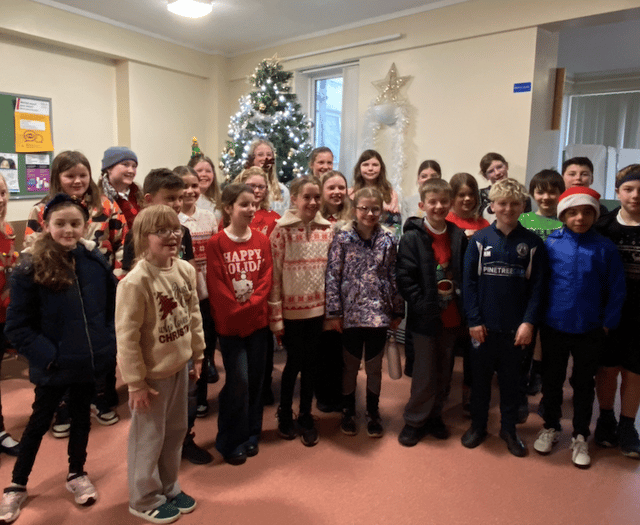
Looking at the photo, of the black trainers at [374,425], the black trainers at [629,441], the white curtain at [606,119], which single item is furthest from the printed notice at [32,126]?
the white curtain at [606,119]

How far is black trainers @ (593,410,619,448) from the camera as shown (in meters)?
2.51

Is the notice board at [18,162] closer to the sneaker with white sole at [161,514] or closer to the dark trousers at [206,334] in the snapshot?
the dark trousers at [206,334]

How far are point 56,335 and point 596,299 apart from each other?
2400 millimetres

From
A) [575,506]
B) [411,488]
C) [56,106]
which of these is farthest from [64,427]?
[56,106]

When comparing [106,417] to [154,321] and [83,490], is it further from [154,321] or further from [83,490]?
[154,321]

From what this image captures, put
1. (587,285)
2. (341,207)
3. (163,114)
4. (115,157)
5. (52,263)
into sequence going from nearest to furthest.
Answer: (52,263) < (587,285) < (115,157) < (341,207) < (163,114)

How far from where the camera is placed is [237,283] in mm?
2225

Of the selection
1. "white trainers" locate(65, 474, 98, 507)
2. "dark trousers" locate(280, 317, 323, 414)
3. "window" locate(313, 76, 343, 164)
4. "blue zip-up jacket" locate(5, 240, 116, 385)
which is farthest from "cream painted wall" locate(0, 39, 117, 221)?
"dark trousers" locate(280, 317, 323, 414)

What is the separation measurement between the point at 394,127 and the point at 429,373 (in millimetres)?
3491

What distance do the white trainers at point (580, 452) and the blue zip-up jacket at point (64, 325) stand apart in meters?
2.21

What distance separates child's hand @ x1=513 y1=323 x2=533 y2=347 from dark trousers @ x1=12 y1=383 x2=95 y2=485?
1.94 m

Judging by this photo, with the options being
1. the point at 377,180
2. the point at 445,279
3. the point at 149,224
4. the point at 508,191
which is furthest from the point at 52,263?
the point at 377,180

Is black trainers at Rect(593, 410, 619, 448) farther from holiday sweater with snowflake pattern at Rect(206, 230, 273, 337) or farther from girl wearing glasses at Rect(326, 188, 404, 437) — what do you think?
holiday sweater with snowflake pattern at Rect(206, 230, 273, 337)

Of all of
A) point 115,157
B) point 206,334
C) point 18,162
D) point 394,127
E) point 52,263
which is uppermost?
point 394,127
